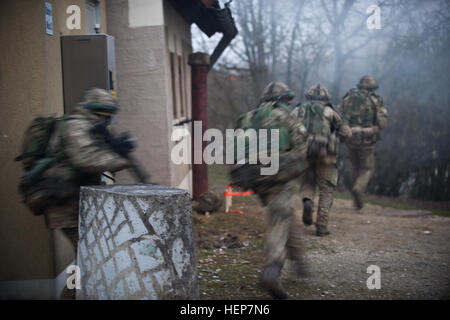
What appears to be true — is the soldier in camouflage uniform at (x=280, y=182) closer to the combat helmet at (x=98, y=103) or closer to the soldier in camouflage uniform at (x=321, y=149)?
the combat helmet at (x=98, y=103)

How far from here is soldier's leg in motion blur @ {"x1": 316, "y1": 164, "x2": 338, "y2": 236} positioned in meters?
6.02

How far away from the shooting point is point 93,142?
318 cm

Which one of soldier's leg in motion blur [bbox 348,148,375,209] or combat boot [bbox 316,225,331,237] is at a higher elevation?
soldier's leg in motion blur [bbox 348,148,375,209]

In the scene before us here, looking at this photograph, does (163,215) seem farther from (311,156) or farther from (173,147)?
(173,147)

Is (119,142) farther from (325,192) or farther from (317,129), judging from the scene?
(325,192)

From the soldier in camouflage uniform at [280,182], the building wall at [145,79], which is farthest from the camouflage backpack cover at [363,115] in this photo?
the soldier in camouflage uniform at [280,182]

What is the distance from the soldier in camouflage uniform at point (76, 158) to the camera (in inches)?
123

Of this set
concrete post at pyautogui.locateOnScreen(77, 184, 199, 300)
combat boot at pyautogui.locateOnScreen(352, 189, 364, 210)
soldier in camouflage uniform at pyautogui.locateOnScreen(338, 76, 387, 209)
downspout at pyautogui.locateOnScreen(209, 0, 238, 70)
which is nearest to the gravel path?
combat boot at pyautogui.locateOnScreen(352, 189, 364, 210)

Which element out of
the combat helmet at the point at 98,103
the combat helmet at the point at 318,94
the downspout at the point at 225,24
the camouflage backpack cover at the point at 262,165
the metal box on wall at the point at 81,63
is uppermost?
A: the downspout at the point at 225,24

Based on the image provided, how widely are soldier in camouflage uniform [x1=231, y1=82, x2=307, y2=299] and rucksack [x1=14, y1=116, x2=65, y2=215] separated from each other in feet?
5.00

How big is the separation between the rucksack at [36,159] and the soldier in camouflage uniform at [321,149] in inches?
138

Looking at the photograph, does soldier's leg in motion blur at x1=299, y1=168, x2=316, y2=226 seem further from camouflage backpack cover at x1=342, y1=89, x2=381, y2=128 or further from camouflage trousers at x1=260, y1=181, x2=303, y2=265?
camouflage trousers at x1=260, y1=181, x2=303, y2=265

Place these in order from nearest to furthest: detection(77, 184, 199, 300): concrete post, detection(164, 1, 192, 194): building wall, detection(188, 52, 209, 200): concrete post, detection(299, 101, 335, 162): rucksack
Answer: detection(77, 184, 199, 300): concrete post < detection(299, 101, 335, 162): rucksack < detection(164, 1, 192, 194): building wall < detection(188, 52, 209, 200): concrete post
